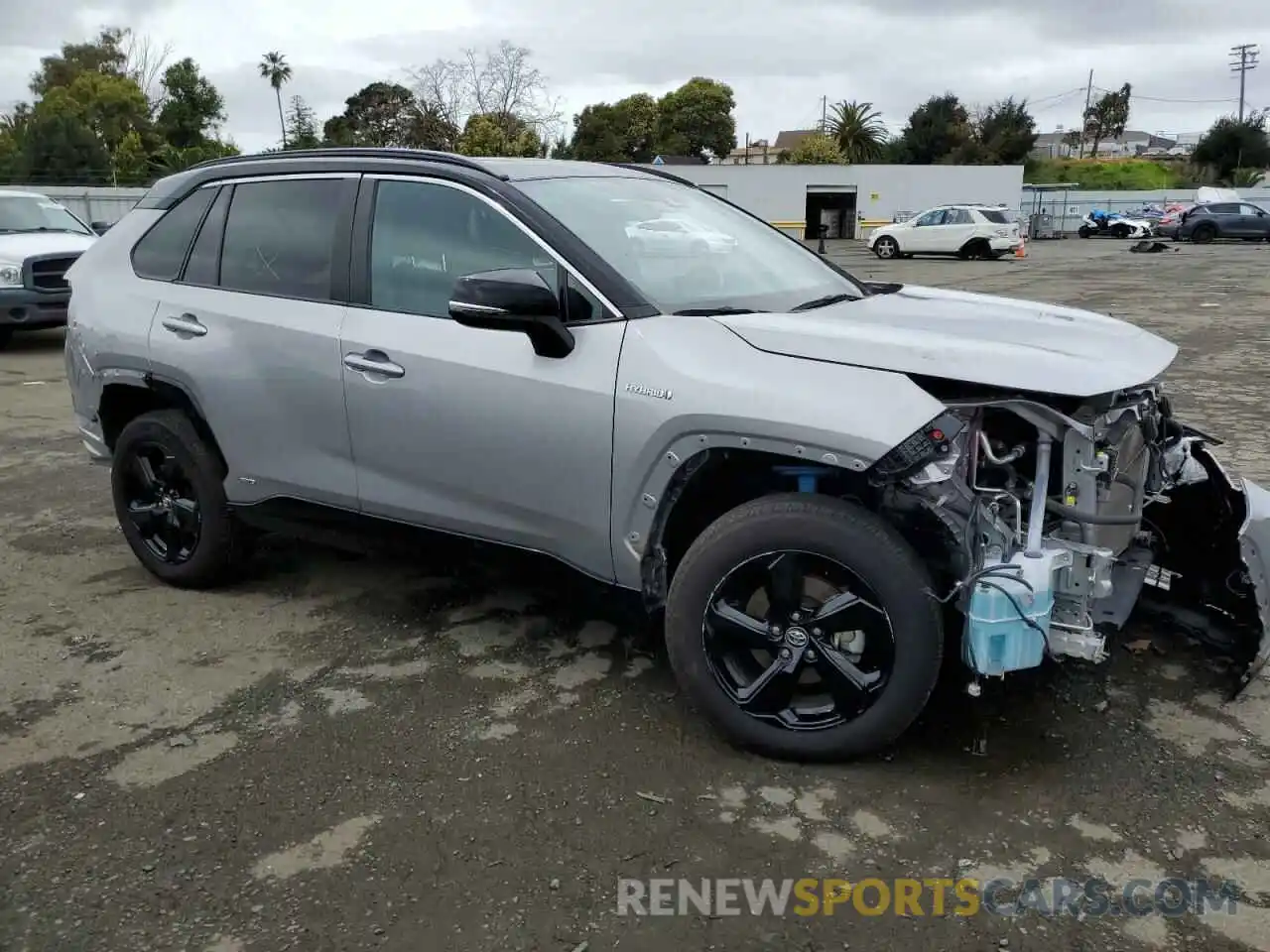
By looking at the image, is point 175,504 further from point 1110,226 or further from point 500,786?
point 1110,226

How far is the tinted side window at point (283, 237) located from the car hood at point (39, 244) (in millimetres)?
9026

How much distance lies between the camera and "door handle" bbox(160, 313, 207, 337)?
4.24 meters

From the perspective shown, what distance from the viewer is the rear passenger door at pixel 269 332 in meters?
3.90

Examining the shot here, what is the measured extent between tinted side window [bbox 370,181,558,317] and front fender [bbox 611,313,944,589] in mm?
617

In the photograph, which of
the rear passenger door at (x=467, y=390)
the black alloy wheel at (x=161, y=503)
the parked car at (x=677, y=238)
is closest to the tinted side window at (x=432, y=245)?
the rear passenger door at (x=467, y=390)

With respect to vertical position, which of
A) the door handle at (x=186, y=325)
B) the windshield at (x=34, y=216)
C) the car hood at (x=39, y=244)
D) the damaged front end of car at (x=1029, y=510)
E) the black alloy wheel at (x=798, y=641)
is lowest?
A: the black alloy wheel at (x=798, y=641)

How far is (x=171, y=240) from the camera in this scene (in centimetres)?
453

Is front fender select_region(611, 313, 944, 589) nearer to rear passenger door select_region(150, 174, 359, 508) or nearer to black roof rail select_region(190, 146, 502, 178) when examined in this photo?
black roof rail select_region(190, 146, 502, 178)

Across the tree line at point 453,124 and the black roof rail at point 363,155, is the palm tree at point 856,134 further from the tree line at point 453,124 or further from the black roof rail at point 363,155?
the black roof rail at point 363,155

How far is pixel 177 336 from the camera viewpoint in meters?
4.31

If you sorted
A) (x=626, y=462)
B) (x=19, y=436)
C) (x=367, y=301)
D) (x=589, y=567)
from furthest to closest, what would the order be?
(x=19, y=436) < (x=367, y=301) < (x=589, y=567) < (x=626, y=462)

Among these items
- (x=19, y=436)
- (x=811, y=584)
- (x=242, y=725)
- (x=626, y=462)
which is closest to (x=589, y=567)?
(x=626, y=462)

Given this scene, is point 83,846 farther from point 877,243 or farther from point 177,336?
point 877,243

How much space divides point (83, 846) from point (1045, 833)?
2.55 metres
